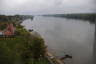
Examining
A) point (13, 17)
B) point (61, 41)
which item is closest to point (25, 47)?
point (13, 17)

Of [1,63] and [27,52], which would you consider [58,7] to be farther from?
[1,63]

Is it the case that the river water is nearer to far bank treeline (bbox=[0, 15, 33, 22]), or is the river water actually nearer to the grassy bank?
far bank treeline (bbox=[0, 15, 33, 22])

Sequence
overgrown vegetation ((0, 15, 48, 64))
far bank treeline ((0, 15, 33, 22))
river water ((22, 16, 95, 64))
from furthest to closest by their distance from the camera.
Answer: river water ((22, 16, 95, 64)) → far bank treeline ((0, 15, 33, 22)) → overgrown vegetation ((0, 15, 48, 64))

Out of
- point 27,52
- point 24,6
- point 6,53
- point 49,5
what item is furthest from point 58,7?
point 6,53

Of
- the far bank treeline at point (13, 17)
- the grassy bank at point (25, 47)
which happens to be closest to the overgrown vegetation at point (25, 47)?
the grassy bank at point (25, 47)

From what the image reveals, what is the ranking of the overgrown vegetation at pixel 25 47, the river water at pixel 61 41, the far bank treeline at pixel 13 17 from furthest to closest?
the river water at pixel 61 41, the far bank treeline at pixel 13 17, the overgrown vegetation at pixel 25 47

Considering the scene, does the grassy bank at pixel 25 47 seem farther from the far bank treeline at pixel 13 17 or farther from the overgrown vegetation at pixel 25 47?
the far bank treeline at pixel 13 17

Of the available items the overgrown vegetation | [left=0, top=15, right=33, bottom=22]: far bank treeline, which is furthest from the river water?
the overgrown vegetation

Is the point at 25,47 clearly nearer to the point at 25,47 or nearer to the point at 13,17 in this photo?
the point at 25,47

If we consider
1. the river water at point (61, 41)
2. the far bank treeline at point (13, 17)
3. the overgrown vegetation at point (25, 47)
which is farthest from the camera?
the river water at point (61, 41)

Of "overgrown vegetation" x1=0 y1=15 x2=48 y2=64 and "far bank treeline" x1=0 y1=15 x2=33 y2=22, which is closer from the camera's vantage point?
"overgrown vegetation" x1=0 y1=15 x2=48 y2=64

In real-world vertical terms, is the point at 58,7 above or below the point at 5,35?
above
